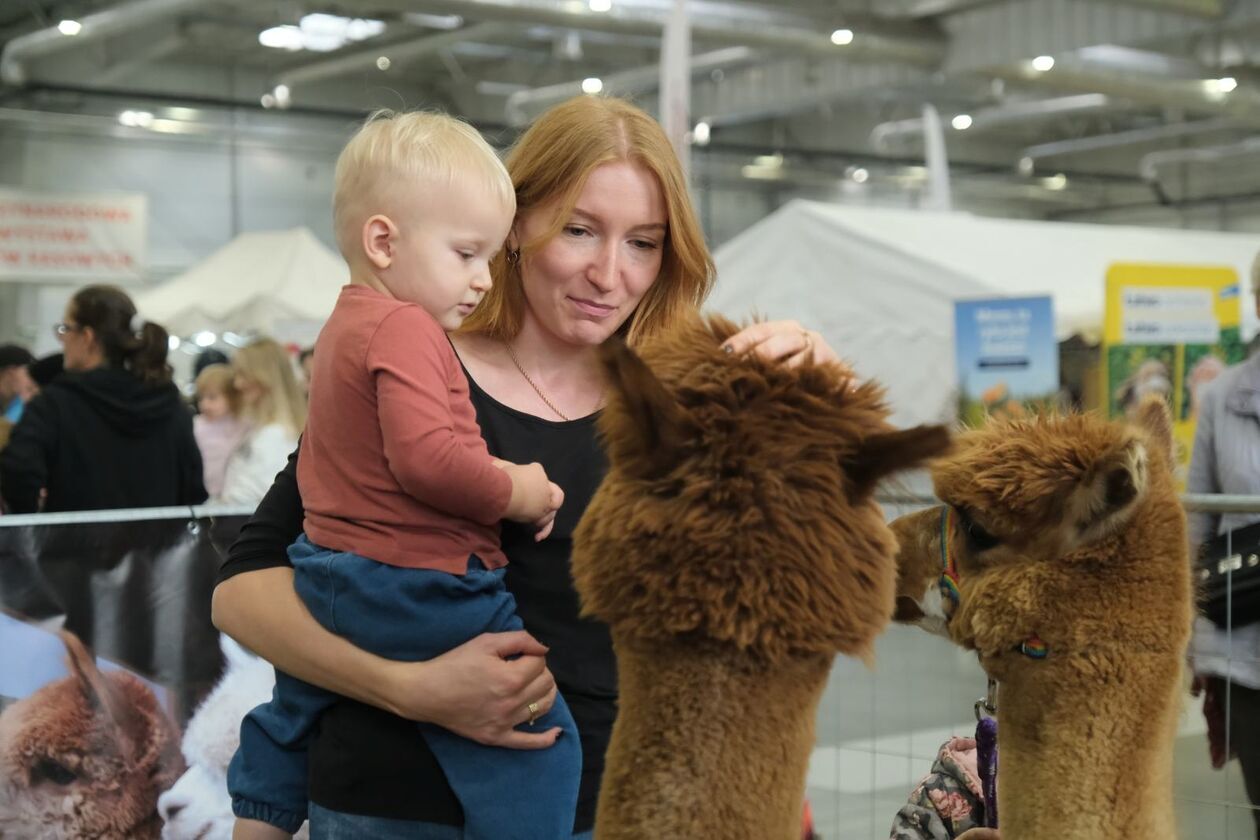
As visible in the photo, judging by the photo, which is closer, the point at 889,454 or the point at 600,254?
the point at 889,454

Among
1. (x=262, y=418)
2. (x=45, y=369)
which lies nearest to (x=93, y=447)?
(x=262, y=418)

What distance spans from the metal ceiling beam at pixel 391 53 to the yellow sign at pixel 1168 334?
9.49 meters

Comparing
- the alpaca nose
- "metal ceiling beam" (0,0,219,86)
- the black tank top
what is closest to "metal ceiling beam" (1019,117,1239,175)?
"metal ceiling beam" (0,0,219,86)

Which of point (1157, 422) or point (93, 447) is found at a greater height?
point (93, 447)

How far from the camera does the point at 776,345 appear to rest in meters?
1.29

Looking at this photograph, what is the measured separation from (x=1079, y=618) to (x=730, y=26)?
42.6 ft

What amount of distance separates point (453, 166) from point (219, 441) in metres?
6.37

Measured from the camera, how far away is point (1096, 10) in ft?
48.2

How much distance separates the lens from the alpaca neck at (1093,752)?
1.53 m

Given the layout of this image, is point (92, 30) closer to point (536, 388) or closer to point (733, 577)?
point (536, 388)

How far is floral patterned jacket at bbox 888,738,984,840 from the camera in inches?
83.6

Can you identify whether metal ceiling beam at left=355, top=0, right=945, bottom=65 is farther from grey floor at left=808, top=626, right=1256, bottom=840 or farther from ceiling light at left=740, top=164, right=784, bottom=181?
ceiling light at left=740, top=164, right=784, bottom=181

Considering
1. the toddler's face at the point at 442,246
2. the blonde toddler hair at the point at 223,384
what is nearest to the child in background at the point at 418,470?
the toddler's face at the point at 442,246

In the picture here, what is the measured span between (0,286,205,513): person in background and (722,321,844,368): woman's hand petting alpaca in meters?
4.61
